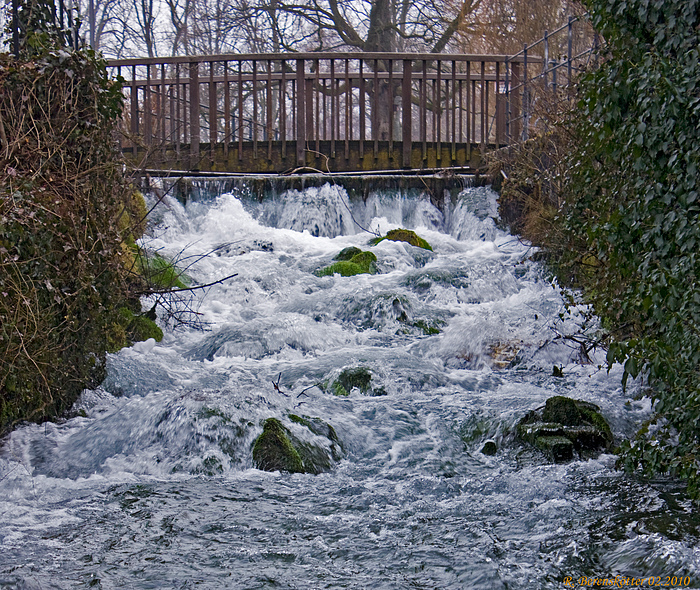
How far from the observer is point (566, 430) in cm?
514

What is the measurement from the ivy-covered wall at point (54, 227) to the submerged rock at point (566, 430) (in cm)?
344

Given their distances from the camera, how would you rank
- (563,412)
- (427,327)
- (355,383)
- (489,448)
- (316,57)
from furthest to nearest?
(316,57) < (427,327) < (355,383) < (563,412) < (489,448)

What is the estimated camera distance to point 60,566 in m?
3.41

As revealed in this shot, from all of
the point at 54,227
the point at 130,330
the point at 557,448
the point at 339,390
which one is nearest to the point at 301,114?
the point at 130,330

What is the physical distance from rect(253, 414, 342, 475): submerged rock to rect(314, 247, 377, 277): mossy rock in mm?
5533

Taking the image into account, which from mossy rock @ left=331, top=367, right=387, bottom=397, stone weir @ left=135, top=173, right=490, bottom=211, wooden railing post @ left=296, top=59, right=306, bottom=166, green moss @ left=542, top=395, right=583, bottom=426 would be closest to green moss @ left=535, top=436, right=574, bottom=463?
green moss @ left=542, top=395, right=583, bottom=426

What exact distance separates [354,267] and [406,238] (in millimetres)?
1834

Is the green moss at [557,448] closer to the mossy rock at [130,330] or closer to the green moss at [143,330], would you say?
the mossy rock at [130,330]

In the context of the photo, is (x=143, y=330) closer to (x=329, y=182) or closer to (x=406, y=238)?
(x=406, y=238)

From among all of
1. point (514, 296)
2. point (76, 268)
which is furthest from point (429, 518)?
point (514, 296)

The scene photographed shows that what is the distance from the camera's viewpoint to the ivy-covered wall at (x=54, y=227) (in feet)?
15.6

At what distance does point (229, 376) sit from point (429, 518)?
351cm

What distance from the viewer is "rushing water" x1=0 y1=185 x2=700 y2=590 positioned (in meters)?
3.46

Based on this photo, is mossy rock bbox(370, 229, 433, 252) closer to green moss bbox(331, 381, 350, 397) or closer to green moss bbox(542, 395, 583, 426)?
green moss bbox(331, 381, 350, 397)
